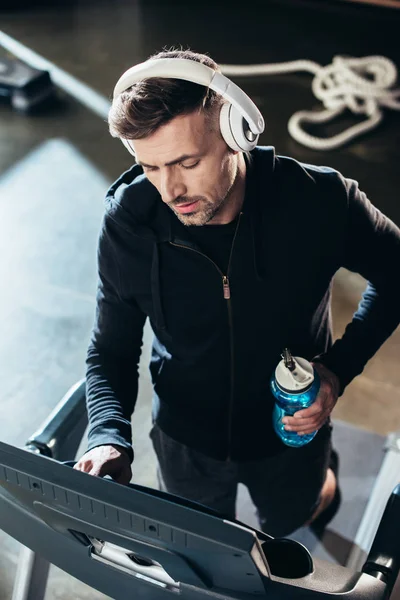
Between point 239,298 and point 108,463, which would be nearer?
point 108,463

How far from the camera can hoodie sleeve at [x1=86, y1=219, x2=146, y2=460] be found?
1291mm

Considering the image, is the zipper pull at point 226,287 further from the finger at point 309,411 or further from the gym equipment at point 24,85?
the gym equipment at point 24,85

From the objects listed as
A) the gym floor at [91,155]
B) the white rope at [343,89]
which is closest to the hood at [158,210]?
the gym floor at [91,155]

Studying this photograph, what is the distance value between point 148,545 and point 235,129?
648 millimetres

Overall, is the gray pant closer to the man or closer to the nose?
the man

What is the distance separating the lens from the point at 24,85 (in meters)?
3.71

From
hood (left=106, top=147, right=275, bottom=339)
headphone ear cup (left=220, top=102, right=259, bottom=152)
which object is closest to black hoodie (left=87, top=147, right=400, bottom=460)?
hood (left=106, top=147, right=275, bottom=339)

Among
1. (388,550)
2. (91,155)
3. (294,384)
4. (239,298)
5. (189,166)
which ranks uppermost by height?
(189,166)

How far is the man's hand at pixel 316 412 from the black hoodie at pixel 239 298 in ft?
0.18

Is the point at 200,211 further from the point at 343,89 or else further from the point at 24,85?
the point at 24,85

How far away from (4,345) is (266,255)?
1.58 m

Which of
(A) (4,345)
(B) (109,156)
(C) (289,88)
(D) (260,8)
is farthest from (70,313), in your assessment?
(D) (260,8)

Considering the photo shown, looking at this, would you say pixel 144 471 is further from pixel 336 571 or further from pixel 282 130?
pixel 282 130

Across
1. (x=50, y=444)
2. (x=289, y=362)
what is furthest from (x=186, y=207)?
(x=50, y=444)
